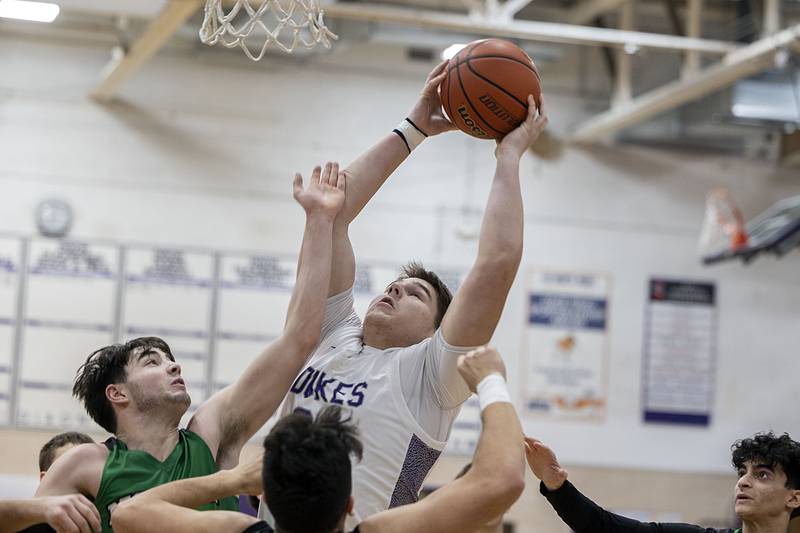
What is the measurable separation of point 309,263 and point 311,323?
185mm

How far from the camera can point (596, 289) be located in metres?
10.8

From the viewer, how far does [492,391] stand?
263 cm

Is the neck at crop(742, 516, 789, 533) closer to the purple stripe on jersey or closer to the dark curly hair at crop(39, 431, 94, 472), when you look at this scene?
the purple stripe on jersey

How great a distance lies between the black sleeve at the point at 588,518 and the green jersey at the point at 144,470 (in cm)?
123

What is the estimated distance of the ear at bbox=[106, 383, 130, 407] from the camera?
11.3 ft

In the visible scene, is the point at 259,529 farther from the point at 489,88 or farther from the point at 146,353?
the point at 489,88

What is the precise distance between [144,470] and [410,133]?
141 cm

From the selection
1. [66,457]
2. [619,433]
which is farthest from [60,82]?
[66,457]

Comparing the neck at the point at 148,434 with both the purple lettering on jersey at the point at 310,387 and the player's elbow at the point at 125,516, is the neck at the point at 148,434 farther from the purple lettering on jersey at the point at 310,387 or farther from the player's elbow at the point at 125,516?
the player's elbow at the point at 125,516

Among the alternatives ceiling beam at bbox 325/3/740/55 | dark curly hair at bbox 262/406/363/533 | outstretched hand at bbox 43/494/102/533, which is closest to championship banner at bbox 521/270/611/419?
ceiling beam at bbox 325/3/740/55

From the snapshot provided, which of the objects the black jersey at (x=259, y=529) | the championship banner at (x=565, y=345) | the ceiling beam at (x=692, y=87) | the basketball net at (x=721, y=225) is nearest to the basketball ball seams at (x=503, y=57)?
the black jersey at (x=259, y=529)

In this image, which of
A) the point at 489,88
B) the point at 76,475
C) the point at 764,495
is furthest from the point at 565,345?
the point at 76,475

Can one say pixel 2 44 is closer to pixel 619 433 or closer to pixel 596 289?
pixel 596 289

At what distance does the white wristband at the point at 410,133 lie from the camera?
3.70 meters
